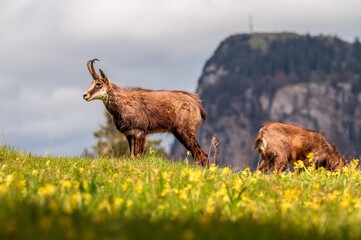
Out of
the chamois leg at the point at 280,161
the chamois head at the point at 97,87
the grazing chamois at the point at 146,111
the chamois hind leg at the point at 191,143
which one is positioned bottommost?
the chamois leg at the point at 280,161

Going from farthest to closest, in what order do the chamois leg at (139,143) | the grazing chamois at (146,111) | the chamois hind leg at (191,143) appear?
the chamois hind leg at (191,143)
the grazing chamois at (146,111)
the chamois leg at (139,143)

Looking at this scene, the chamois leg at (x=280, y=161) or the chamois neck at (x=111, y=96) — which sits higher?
the chamois neck at (x=111, y=96)

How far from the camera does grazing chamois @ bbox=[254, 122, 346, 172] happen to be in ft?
60.2

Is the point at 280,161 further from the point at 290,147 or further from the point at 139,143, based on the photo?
the point at 139,143

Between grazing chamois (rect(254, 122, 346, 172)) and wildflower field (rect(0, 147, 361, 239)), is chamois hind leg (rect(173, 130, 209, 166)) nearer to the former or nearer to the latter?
grazing chamois (rect(254, 122, 346, 172))

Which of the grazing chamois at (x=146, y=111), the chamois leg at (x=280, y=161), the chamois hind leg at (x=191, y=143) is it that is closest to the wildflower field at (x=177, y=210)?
the chamois leg at (x=280, y=161)

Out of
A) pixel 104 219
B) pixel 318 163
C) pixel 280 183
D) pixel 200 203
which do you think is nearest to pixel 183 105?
pixel 318 163

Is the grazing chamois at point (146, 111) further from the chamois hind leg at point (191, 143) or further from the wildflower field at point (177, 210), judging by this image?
the wildflower field at point (177, 210)

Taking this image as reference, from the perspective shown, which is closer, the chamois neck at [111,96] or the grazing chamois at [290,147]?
the grazing chamois at [290,147]

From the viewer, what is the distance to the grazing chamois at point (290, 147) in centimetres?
1836

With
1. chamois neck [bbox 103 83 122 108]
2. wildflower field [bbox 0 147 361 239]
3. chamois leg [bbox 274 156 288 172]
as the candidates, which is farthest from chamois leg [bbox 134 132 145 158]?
wildflower field [bbox 0 147 361 239]

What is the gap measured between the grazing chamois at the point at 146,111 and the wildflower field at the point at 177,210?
8.03 meters

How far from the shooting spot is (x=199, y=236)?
4523 mm

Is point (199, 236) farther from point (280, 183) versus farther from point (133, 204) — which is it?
point (280, 183)
